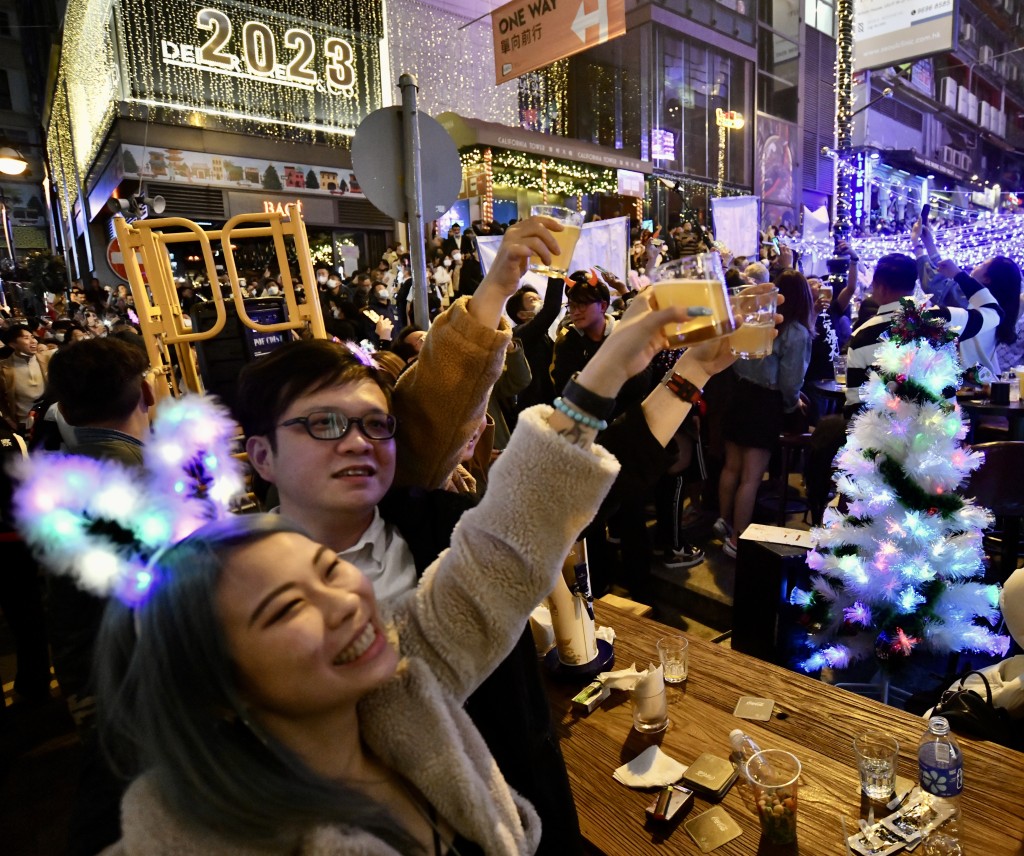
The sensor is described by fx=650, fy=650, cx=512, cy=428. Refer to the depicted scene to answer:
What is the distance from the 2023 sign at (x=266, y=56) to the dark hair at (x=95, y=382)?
Answer: 13.1 metres

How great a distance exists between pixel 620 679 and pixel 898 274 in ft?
12.6

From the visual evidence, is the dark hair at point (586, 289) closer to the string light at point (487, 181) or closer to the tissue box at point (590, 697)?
the tissue box at point (590, 697)

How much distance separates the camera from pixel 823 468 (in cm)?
455

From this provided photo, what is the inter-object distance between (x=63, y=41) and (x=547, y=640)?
22.8 metres

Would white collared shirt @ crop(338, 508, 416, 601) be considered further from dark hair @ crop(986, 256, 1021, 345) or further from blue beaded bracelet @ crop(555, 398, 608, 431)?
dark hair @ crop(986, 256, 1021, 345)

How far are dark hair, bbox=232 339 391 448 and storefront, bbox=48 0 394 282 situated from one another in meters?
10.9

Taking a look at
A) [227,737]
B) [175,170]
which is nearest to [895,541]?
[227,737]

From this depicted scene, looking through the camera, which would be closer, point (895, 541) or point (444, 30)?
point (895, 541)

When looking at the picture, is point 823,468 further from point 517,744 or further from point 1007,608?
point 517,744

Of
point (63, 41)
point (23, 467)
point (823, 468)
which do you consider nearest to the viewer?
point (23, 467)

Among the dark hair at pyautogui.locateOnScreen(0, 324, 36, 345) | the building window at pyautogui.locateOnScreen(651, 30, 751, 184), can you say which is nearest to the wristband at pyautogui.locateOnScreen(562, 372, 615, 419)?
the dark hair at pyautogui.locateOnScreen(0, 324, 36, 345)

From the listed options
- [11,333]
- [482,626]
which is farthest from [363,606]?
[11,333]

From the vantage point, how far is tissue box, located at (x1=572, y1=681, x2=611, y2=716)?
6.22 ft

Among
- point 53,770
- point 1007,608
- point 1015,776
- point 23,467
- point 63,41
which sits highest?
point 63,41
